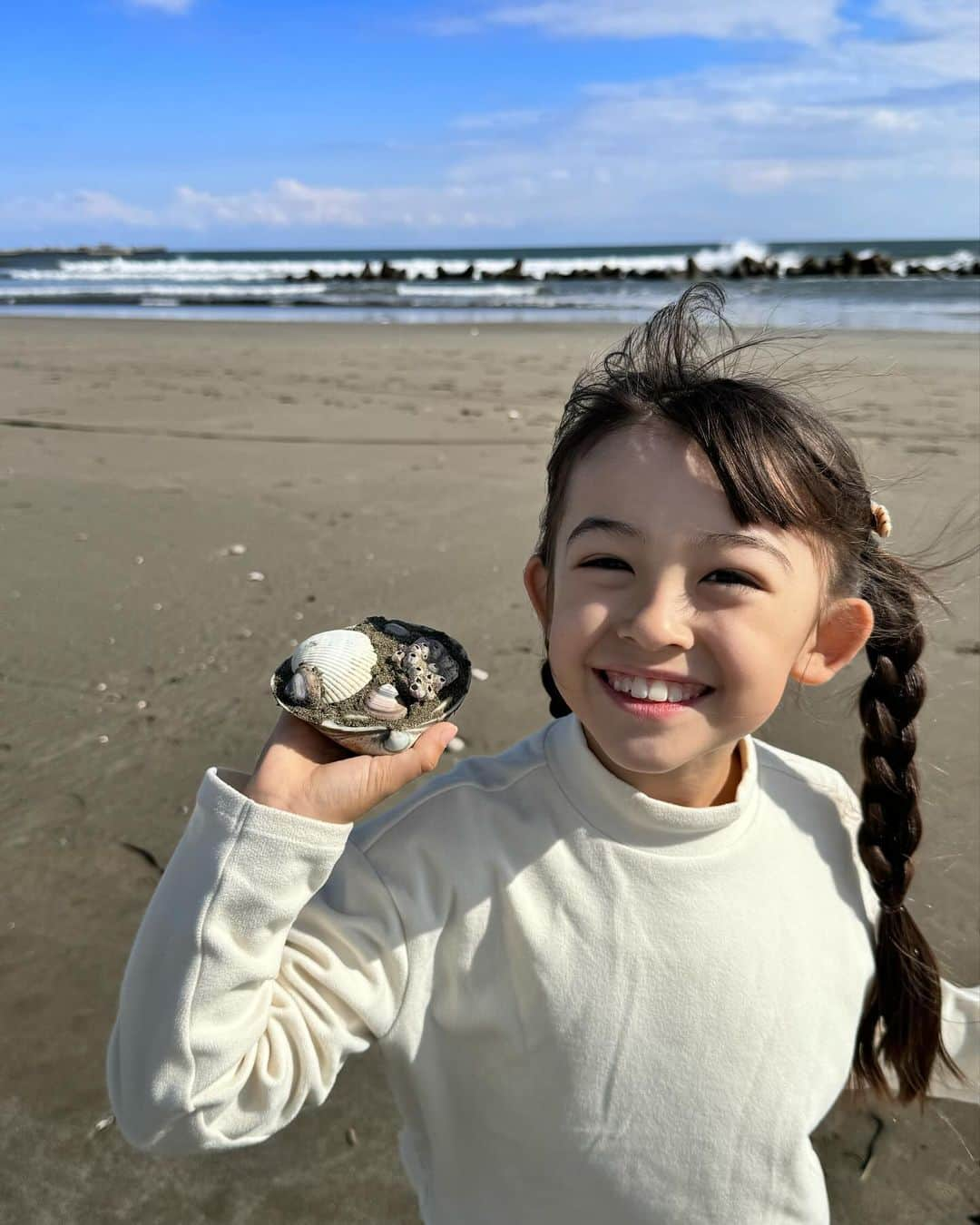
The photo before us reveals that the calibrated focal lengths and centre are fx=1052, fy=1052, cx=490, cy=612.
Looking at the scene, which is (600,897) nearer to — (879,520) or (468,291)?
(879,520)

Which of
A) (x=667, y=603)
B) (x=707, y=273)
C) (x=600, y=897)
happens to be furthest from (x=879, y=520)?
(x=707, y=273)

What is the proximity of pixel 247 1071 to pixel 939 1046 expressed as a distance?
1333 mm

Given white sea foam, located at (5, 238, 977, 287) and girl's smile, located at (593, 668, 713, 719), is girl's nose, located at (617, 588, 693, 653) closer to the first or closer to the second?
girl's smile, located at (593, 668, 713, 719)

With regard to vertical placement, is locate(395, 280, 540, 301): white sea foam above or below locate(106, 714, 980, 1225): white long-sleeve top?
below

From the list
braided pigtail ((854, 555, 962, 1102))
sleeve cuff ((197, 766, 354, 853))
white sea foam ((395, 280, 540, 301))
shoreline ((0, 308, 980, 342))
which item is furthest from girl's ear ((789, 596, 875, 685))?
white sea foam ((395, 280, 540, 301))

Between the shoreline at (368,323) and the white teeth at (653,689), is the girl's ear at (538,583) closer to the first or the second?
the white teeth at (653,689)

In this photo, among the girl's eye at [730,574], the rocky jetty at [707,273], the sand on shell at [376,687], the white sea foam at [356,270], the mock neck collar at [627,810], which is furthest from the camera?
the white sea foam at [356,270]

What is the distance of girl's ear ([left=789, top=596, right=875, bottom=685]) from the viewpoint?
1.70m

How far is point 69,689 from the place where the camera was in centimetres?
365

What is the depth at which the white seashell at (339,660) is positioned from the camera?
1353mm

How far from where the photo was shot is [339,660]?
1384 mm

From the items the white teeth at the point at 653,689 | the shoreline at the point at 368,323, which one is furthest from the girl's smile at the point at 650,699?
the shoreline at the point at 368,323

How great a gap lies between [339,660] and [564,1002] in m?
0.59

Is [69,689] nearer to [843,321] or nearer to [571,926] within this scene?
[571,926]
